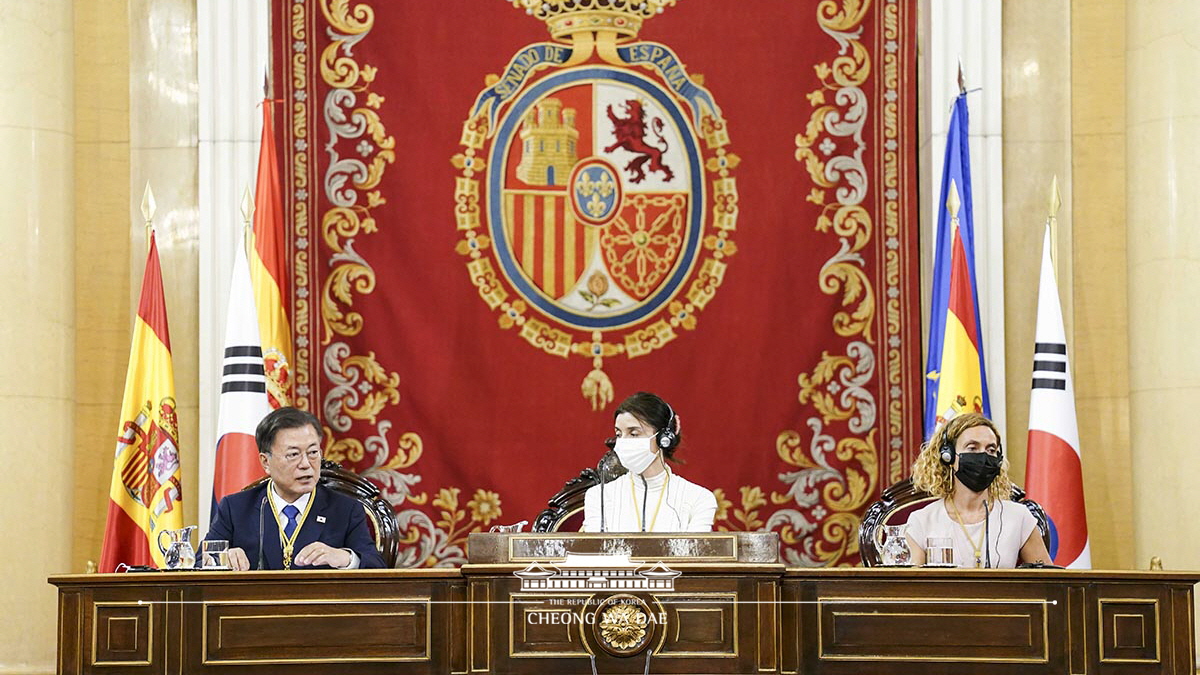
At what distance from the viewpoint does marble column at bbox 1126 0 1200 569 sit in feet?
20.1

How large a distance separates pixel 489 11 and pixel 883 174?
5.99 feet

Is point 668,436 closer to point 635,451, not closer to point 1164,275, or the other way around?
point 635,451

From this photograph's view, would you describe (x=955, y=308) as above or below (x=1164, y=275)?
below

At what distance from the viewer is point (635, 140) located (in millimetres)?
6703

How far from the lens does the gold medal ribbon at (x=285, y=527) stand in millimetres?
4691

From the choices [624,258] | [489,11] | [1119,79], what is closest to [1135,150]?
[1119,79]

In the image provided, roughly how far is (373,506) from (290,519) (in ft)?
1.42

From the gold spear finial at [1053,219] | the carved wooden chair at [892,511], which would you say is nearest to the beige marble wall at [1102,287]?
the gold spear finial at [1053,219]

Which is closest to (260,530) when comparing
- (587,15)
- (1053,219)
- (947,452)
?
(947,452)

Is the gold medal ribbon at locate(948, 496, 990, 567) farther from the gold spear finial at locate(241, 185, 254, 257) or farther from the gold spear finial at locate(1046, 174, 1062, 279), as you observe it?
the gold spear finial at locate(241, 185, 254, 257)

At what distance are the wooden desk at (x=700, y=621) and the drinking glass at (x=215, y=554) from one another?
0.30 metres

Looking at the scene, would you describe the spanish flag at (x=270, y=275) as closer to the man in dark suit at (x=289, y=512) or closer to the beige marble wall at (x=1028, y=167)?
the man in dark suit at (x=289, y=512)

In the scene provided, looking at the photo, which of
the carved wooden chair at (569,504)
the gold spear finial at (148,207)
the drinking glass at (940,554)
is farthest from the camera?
the gold spear finial at (148,207)

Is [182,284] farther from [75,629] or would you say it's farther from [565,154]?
[75,629]
